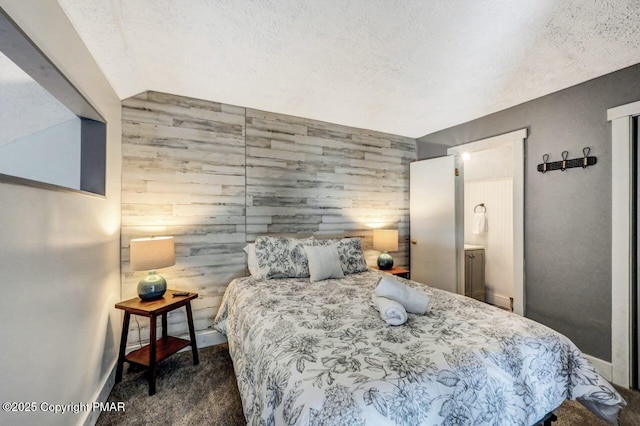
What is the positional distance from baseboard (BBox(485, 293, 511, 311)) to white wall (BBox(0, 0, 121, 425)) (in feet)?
15.1

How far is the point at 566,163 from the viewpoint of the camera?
231 cm

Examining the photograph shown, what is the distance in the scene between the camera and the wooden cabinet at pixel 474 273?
12.2 feet

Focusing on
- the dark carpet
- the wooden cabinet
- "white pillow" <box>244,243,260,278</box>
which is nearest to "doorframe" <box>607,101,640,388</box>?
the dark carpet

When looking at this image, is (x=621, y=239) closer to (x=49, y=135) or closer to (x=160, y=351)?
(x=160, y=351)

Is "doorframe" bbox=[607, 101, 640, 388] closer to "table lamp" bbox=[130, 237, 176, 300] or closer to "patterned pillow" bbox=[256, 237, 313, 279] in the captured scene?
"patterned pillow" bbox=[256, 237, 313, 279]

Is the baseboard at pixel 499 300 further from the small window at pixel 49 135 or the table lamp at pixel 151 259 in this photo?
the small window at pixel 49 135

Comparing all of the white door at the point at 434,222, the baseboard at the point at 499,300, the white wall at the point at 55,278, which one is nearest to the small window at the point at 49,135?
the white wall at the point at 55,278

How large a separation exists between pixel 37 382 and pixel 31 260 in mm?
507

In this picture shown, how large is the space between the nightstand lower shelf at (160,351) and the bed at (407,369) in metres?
0.75

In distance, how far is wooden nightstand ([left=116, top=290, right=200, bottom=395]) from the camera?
1866 millimetres

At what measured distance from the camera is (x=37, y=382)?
104 centimetres

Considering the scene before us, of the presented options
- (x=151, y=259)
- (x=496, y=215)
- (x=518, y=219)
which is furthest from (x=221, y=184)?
(x=496, y=215)

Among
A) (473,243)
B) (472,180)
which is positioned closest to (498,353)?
(473,243)

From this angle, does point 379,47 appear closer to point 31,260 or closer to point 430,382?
point 430,382
